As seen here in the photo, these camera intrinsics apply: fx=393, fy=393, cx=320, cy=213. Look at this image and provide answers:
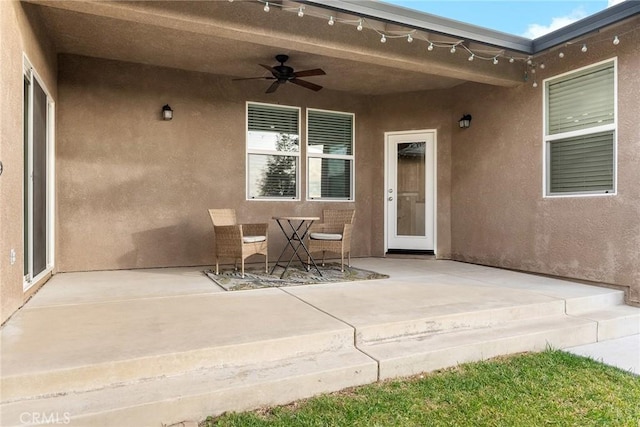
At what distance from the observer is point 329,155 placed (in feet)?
21.2

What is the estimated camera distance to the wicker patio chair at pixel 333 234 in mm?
5094

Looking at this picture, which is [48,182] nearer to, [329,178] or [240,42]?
[240,42]

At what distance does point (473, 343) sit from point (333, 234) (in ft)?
8.96

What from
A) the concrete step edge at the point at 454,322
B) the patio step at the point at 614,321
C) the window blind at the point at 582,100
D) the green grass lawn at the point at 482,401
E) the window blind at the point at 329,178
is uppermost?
the window blind at the point at 582,100

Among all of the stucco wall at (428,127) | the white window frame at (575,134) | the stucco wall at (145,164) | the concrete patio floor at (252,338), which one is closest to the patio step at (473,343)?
the concrete patio floor at (252,338)

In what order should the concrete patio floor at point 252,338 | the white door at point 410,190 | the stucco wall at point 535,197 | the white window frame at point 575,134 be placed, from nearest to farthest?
the concrete patio floor at point 252,338
the stucco wall at point 535,197
the white window frame at point 575,134
the white door at point 410,190

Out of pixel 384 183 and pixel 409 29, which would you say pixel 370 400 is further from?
pixel 384 183

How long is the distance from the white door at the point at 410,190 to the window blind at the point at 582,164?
76.1 inches

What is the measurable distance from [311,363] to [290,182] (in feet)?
13.3

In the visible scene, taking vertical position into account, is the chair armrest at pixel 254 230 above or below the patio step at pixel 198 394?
above

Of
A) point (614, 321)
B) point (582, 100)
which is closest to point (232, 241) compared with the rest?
point (614, 321)

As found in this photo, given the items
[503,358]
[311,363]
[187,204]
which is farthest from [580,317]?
[187,204]

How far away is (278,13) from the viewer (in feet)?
12.6

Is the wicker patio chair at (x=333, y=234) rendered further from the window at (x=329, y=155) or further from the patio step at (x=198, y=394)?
the patio step at (x=198, y=394)
